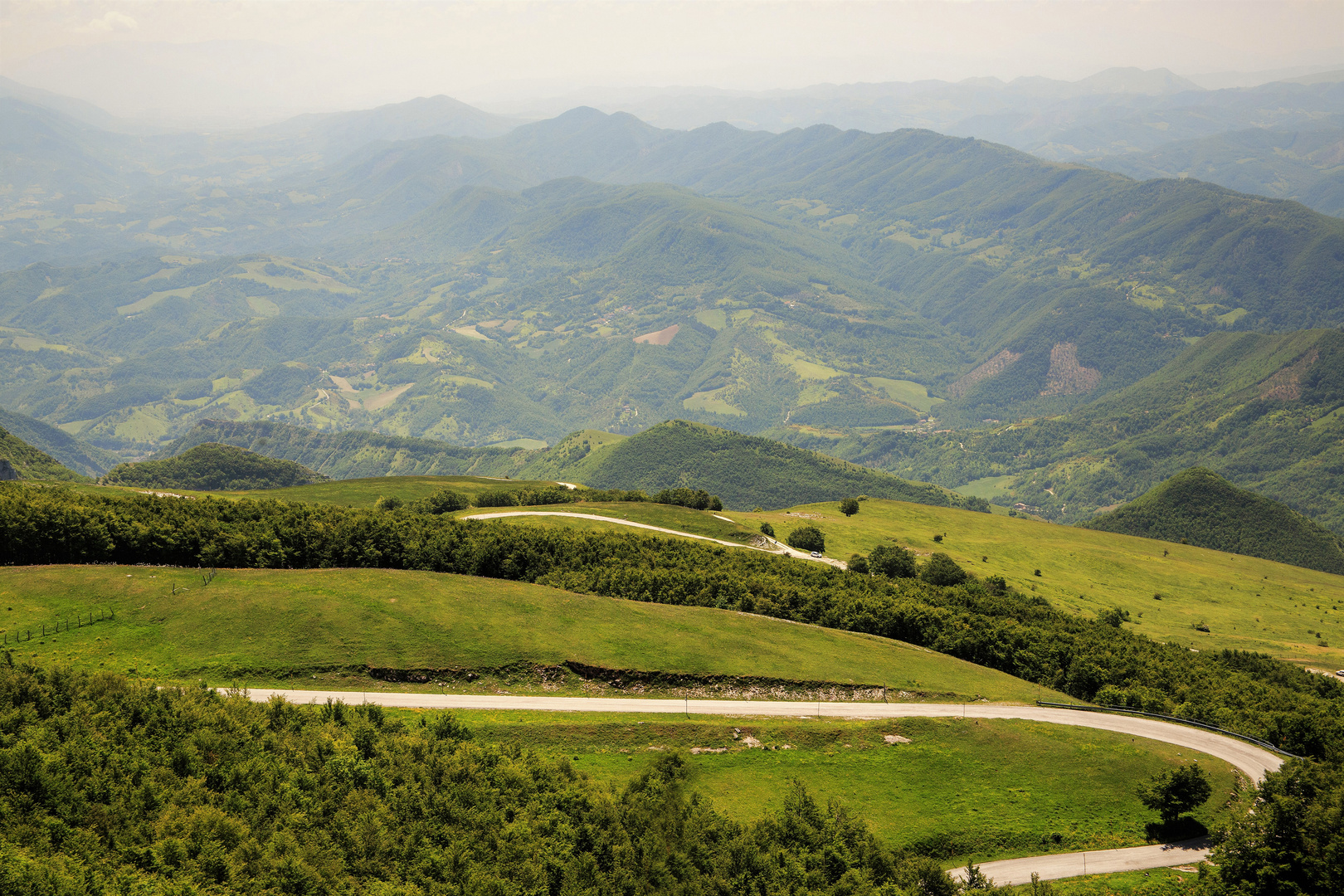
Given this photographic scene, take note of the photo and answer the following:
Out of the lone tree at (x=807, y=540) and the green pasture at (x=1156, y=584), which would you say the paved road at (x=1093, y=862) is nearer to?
the green pasture at (x=1156, y=584)

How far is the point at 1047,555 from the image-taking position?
18975cm

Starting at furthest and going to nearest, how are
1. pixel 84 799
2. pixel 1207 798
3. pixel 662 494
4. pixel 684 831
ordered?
pixel 662 494
pixel 1207 798
pixel 684 831
pixel 84 799

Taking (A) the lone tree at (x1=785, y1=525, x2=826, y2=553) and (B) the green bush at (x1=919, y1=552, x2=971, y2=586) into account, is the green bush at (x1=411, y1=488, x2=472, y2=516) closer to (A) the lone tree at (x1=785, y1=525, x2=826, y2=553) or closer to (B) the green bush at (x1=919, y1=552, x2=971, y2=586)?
(A) the lone tree at (x1=785, y1=525, x2=826, y2=553)

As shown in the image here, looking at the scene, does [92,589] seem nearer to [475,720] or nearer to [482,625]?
[482,625]

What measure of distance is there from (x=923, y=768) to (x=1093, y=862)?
13.2m

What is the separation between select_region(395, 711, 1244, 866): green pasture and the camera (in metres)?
55.8

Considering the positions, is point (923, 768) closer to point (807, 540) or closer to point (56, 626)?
point (56, 626)

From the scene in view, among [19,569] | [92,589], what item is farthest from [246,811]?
[19,569]

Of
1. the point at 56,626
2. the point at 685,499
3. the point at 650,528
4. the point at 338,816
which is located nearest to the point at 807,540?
the point at 685,499

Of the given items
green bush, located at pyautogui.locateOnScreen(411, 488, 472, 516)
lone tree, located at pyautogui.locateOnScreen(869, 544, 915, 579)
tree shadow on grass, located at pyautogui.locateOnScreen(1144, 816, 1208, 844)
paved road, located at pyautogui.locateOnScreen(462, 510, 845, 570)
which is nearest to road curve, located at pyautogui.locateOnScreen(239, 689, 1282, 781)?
tree shadow on grass, located at pyautogui.locateOnScreen(1144, 816, 1208, 844)

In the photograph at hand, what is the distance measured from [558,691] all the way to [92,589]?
4724cm

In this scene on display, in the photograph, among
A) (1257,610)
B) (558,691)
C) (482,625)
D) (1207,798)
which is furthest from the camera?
(1257,610)

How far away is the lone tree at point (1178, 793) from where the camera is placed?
54.5m

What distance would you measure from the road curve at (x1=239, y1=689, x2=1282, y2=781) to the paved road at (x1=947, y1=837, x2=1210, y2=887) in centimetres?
1360
